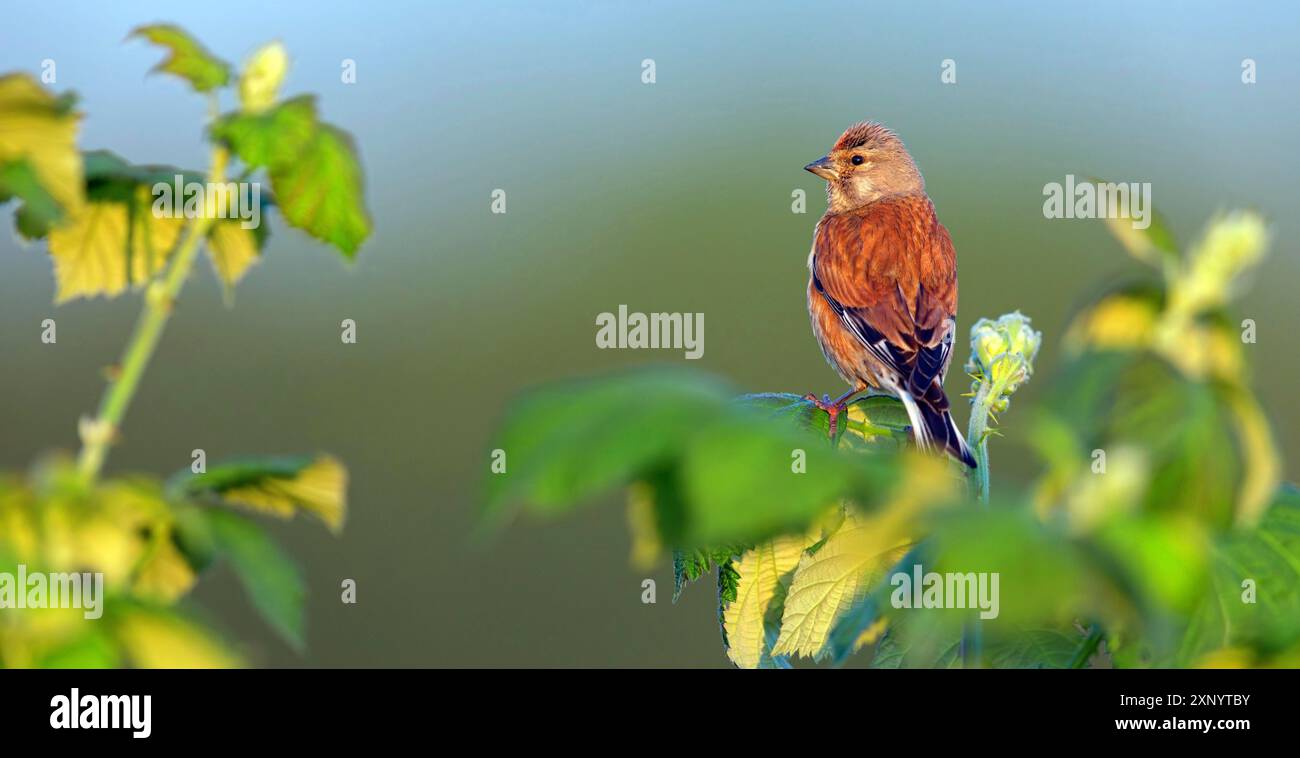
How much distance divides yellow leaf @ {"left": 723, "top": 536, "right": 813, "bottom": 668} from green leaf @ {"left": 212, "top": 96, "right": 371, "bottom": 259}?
2.31 ft

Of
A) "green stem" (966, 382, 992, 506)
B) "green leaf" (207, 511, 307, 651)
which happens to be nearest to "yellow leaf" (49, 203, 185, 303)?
"green leaf" (207, 511, 307, 651)

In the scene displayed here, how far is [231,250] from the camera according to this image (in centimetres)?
124

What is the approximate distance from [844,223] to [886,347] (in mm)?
737

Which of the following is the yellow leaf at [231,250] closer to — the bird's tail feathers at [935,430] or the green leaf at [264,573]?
the green leaf at [264,573]

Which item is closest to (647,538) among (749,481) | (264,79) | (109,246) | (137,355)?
(749,481)

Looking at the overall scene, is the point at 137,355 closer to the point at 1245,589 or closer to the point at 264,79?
the point at 264,79

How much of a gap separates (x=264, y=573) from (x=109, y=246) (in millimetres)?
556

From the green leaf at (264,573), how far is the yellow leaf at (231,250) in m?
0.36

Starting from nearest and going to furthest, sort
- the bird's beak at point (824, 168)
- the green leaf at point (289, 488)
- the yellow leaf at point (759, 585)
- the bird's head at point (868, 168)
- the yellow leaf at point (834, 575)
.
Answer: the green leaf at point (289, 488)
the yellow leaf at point (834, 575)
the yellow leaf at point (759, 585)
the bird's head at point (868, 168)
the bird's beak at point (824, 168)

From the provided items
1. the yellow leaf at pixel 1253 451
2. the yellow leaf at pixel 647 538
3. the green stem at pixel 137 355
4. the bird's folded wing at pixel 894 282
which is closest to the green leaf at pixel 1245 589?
the yellow leaf at pixel 1253 451

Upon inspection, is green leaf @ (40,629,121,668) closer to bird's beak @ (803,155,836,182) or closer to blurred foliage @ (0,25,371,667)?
blurred foliage @ (0,25,371,667)

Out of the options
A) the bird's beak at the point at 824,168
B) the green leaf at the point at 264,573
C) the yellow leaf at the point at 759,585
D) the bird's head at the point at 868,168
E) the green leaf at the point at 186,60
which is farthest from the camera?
the bird's beak at the point at 824,168

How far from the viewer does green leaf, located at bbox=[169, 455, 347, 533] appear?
99cm

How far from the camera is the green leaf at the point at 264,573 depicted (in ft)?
2.88
